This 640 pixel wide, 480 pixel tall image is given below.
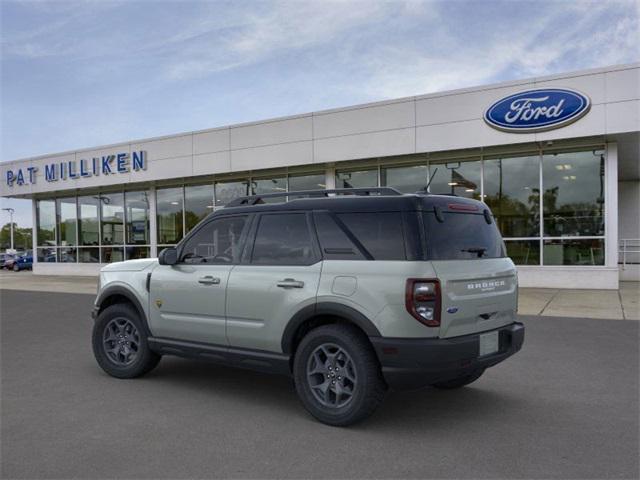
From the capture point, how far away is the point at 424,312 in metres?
4.05

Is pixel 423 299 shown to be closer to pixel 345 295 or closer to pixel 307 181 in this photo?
pixel 345 295

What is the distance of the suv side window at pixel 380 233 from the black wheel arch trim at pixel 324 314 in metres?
0.48

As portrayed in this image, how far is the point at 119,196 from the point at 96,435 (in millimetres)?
21599

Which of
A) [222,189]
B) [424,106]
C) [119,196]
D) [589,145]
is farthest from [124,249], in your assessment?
[589,145]

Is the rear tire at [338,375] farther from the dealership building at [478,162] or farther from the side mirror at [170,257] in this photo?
the dealership building at [478,162]

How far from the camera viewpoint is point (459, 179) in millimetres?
16531

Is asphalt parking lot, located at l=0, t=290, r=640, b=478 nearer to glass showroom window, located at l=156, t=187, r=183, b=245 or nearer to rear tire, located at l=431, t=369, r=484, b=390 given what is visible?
rear tire, located at l=431, t=369, r=484, b=390

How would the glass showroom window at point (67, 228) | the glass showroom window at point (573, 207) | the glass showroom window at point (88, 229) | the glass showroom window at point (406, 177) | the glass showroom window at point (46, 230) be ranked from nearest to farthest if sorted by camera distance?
the glass showroom window at point (573, 207) < the glass showroom window at point (406, 177) < the glass showroom window at point (88, 229) < the glass showroom window at point (67, 228) < the glass showroom window at point (46, 230)

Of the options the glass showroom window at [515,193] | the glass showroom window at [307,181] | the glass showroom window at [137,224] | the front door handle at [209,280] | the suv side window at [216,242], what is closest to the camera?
the front door handle at [209,280]

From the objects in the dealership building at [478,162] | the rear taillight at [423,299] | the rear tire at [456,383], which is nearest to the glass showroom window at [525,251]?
the dealership building at [478,162]

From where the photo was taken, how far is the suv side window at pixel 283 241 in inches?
189

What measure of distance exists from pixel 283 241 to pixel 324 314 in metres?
0.83

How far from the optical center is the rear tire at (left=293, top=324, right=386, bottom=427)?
4.23m

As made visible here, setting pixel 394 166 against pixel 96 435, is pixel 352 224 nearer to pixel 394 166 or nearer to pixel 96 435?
pixel 96 435
